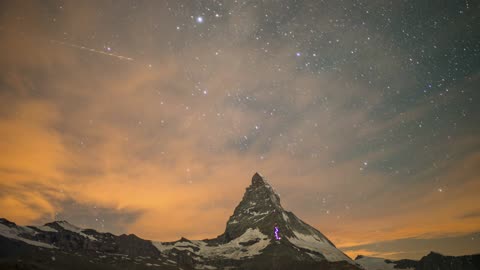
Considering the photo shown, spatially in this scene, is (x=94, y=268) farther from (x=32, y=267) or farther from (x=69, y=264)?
(x=32, y=267)

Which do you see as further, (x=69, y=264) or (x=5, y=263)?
(x=69, y=264)

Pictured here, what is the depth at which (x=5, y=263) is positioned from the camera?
457 ft

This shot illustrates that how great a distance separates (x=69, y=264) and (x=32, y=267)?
60.0 m

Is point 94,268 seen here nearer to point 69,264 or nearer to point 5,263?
point 69,264

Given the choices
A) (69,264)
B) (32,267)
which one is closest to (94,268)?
(69,264)

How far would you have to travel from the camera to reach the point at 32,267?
459 feet

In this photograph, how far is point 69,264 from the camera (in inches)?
7692

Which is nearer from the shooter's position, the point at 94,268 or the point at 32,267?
the point at 32,267

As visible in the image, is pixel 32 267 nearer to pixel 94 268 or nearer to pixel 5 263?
pixel 5 263

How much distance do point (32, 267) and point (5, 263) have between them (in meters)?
10.6

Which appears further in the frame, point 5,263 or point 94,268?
point 94,268

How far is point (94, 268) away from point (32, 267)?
6162 centimetres

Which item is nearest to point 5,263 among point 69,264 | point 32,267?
point 32,267
